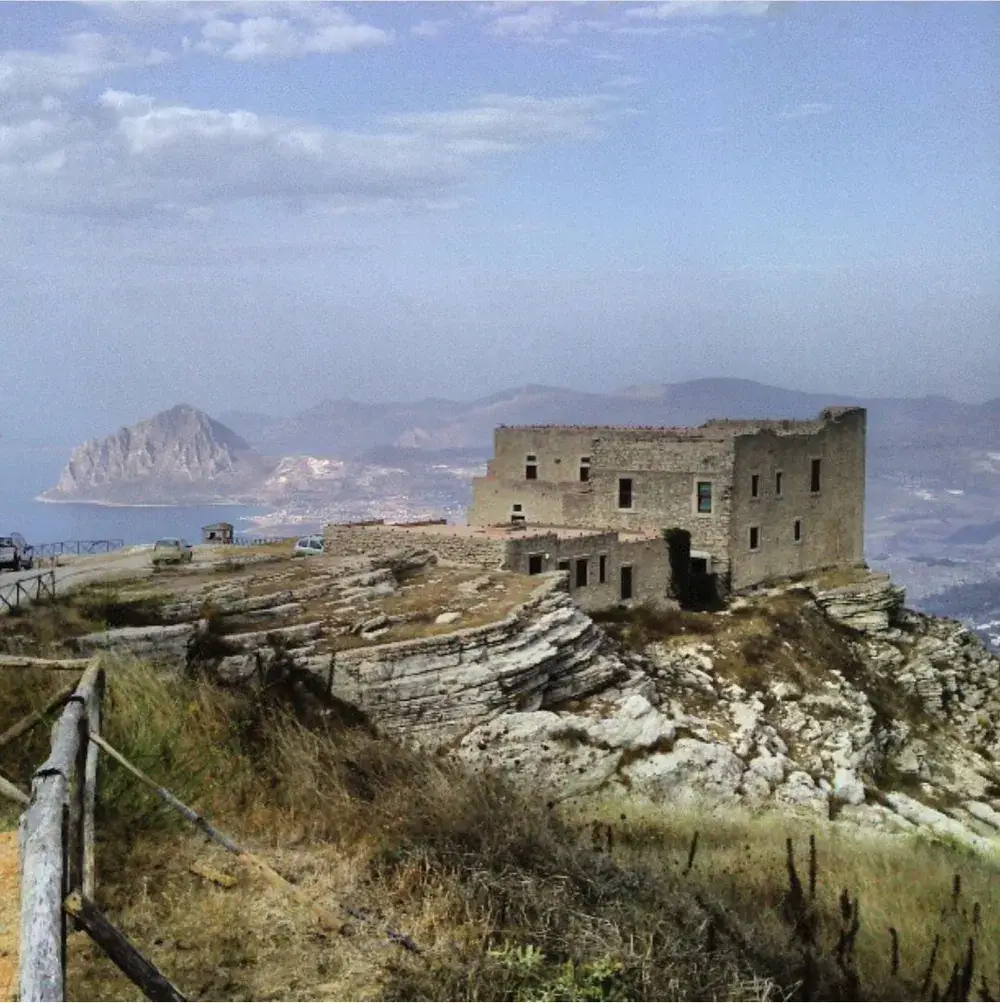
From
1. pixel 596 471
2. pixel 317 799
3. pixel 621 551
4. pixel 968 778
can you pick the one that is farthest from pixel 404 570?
pixel 317 799

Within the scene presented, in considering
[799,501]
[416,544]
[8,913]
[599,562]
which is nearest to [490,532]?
[416,544]

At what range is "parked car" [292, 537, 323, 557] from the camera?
35.2 m

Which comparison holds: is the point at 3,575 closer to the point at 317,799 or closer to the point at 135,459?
the point at 317,799

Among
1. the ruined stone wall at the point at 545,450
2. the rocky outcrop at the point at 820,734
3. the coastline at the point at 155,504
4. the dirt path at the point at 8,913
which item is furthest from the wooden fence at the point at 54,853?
the coastline at the point at 155,504

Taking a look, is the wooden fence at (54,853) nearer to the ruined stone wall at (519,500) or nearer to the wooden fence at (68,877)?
the wooden fence at (68,877)

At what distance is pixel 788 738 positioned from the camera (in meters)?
27.6

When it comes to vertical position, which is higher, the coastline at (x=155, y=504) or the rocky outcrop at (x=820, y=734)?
the rocky outcrop at (x=820, y=734)

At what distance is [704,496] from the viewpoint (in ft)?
130

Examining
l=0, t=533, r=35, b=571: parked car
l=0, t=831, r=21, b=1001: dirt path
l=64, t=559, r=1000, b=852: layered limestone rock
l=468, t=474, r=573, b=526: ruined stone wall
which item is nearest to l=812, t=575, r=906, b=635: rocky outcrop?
l=64, t=559, r=1000, b=852: layered limestone rock

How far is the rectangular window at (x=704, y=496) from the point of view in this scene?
39375 millimetres

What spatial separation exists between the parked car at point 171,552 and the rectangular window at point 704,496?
1741 centimetres

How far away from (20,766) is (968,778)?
29414mm

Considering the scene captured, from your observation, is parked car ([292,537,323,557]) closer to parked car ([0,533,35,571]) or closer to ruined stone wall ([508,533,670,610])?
ruined stone wall ([508,533,670,610])

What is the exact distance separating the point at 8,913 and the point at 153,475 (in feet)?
625
